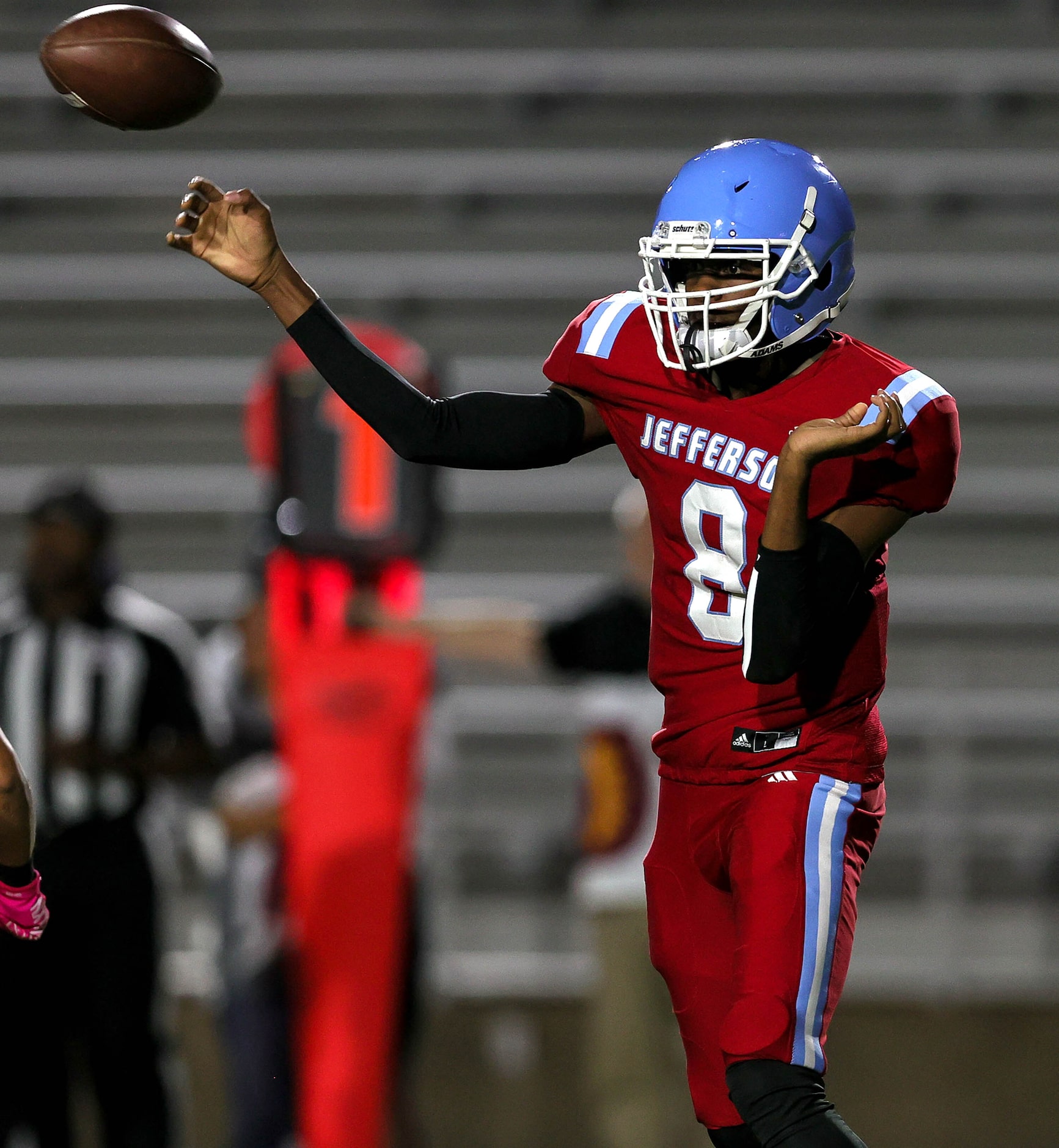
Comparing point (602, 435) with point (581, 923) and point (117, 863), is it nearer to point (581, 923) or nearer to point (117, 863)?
point (117, 863)

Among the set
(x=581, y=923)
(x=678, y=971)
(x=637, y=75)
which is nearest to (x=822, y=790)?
(x=678, y=971)

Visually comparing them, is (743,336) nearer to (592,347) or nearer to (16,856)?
(592,347)

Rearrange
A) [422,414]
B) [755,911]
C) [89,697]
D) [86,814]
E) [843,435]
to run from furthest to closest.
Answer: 1. [89,697]
2. [86,814]
3. [422,414]
4. [755,911]
5. [843,435]

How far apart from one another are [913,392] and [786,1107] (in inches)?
34.5

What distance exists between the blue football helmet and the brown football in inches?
28.0

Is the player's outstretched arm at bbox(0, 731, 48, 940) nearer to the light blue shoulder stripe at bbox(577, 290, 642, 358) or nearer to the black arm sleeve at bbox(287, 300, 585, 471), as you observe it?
the black arm sleeve at bbox(287, 300, 585, 471)

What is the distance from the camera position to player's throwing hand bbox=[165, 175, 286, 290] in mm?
2455

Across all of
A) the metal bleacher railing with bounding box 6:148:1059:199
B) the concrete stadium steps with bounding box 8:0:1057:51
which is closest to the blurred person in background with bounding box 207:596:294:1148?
the metal bleacher railing with bounding box 6:148:1059:199

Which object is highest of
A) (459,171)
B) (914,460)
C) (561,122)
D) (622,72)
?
(622,72)

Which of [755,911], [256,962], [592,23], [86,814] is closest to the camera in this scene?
[755,911]

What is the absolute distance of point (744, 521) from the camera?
2.39 meters

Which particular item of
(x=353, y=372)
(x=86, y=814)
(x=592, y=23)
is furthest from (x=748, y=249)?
(x=592, y=23)

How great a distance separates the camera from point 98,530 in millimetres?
4445

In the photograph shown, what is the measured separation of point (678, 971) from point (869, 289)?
16.8 ft
